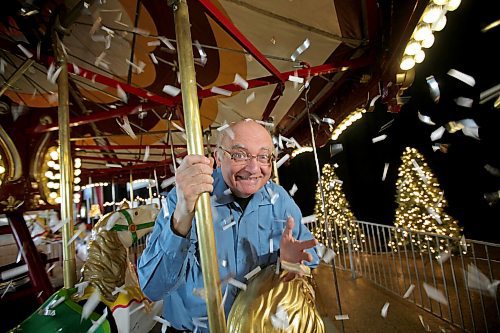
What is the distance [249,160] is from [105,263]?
1295mm

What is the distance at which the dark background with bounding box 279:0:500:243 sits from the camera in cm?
577

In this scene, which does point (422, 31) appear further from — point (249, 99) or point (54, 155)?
point (54, 155)

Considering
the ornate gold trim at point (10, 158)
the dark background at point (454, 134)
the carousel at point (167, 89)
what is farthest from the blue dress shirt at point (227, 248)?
the dark background at point (454, 134)

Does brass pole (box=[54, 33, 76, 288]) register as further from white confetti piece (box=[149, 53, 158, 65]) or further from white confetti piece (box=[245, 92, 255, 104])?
white confetti piece (box=[245, 92, 255, 104])

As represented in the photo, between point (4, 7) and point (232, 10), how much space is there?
55.0 inches

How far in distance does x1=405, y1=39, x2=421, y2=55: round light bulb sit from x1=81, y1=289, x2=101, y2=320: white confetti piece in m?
2.56

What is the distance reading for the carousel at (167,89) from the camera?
91 centimetres

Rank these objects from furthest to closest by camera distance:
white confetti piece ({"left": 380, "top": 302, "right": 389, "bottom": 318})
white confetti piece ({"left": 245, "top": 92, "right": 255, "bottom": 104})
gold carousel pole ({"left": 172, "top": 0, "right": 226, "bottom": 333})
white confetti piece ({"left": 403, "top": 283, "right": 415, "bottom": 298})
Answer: white confetti piece ({"left": 403, "top": 283, "right": 415, "bottom": 298}) → white confetti piece ({"left": 380, "top": 302, "right": 389, "bottom": 318}) → white confetti piece ({"left": 245, "top": 92, "right": 255, "bottom": 104}) → gold carousel pole ({"left": 172, "top": 0, "right": 226, "bottom": 333})

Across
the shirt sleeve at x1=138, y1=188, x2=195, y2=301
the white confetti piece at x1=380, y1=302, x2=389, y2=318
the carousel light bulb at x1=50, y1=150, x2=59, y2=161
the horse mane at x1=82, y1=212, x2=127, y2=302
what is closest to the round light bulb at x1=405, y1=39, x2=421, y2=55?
the shirt sleeve at x1=138, y1=188, x2=195, y2=301

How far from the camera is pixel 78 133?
3865mm

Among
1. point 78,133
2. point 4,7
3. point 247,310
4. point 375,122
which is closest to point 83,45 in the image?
point 4,7

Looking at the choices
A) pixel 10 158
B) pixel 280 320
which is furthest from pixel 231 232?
pixel 10 158

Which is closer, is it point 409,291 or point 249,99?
point 249,99

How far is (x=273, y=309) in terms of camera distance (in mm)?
875
